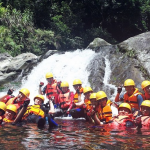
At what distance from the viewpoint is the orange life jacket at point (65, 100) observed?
24.7 ft

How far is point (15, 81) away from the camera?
14.3 m

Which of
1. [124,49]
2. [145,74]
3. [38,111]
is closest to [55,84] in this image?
[38,111]

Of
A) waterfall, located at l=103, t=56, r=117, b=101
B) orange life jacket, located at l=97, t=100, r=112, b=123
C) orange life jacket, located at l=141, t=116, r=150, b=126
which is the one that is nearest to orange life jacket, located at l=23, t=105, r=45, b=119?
orange life jacket, located at l=97, t=100, r=112, b=123

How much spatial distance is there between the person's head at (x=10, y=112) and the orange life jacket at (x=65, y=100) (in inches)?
74.6

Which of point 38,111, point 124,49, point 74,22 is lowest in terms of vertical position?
point 38,111

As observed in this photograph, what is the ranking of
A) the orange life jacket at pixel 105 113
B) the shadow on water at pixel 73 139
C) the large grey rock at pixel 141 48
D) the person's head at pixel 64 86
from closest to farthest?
the shadow on water at pixel 73 139 → the orange life jacket at pixel 105 113 → the person's head at pixel 64 86 → the large grey rock at pixel 141 48

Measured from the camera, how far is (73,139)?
14.5 ft

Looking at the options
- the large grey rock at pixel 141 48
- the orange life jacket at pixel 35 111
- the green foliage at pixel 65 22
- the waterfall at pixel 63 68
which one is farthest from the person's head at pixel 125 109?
the green foliage at pixel 65 22

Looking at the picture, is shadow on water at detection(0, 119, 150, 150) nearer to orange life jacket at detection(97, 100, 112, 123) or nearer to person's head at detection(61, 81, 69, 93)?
orange life jacket at detection(97, 100, 112, 123)

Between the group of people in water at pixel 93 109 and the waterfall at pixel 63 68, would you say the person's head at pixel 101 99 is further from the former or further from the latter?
the waterfall at pixel 63 68

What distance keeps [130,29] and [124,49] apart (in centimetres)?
1480

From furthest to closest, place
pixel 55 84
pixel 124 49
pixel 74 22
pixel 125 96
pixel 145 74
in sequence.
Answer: pixel 74 22 → pixel 124 49 → pixel 145 74 → pixel 55 84 → pixel 125 96

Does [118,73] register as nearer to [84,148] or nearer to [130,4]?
[84,148]

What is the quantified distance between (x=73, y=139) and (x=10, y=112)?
2216mm
